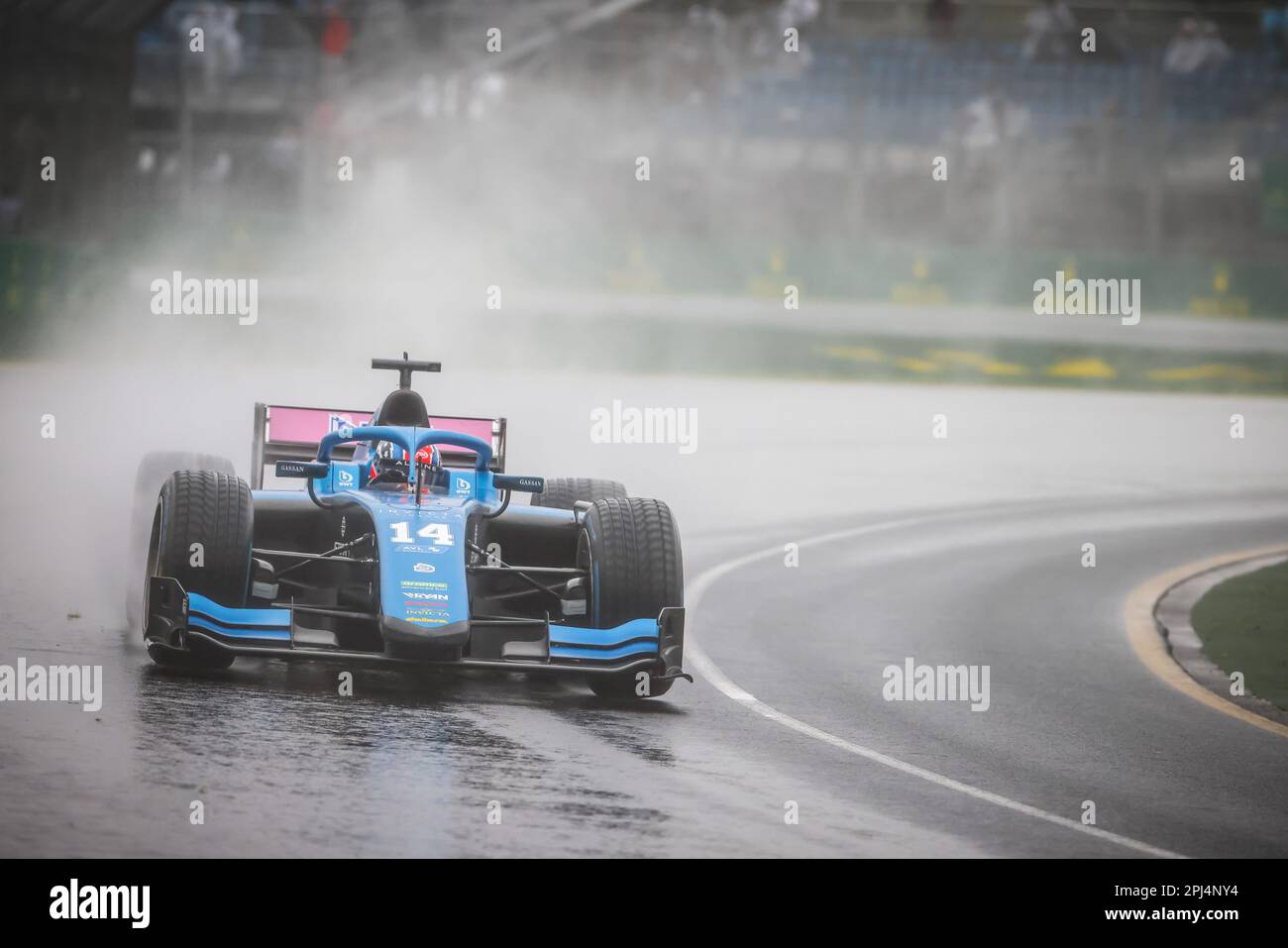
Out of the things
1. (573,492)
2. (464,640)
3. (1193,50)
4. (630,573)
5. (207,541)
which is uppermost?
(1193,50)

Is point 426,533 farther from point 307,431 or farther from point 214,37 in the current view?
point 214,37

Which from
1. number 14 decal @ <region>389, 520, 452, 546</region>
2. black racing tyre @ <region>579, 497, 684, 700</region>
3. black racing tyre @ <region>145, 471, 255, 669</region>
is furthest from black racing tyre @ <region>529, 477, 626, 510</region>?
black racing tyre @ <region>145, 471, 255, 669</region>

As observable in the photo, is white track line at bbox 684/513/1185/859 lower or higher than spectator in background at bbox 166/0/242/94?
lower

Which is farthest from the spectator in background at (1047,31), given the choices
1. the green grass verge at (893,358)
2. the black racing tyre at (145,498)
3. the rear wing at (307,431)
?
the black racing tyre at (145,498)

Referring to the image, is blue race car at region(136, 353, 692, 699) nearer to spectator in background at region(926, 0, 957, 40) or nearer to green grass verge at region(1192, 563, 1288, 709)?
green grass verge at region(1192, 563, 1288, 709)

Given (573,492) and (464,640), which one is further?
(573,492)

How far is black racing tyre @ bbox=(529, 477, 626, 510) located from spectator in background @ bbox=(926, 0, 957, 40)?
28.3m

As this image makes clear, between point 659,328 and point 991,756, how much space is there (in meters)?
22.9

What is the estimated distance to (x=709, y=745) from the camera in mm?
8578

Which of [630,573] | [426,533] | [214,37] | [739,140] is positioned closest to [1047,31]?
[739,140]

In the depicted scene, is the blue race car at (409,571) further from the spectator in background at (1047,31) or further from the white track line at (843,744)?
the spectator in background at (1047,31)

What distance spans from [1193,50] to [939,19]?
5119 millimetres

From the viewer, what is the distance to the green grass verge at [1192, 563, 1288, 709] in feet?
38.3

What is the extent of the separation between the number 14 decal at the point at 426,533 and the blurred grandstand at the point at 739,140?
20.4 meters
